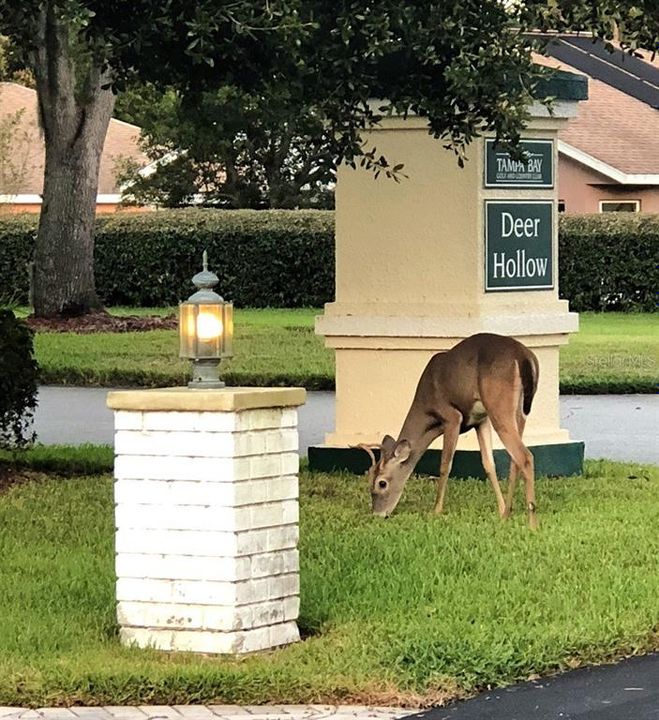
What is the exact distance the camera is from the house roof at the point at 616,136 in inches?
1531

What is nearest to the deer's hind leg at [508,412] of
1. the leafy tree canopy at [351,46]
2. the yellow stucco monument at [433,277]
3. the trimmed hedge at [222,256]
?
the leafy tree canopy at [351,46]

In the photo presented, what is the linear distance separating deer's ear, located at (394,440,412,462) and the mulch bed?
1664 cm

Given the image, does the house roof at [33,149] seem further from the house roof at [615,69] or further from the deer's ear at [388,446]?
the deer's ear at [388,446]

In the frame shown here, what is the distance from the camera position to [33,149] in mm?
50500

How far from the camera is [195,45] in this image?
30.7ft

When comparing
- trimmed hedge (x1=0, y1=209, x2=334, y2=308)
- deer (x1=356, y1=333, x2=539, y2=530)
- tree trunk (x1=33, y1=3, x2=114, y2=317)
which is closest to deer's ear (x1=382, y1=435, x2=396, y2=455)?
deer (x1=356, y1=333, x2=539, y2=530)

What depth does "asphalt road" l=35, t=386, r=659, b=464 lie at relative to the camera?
15.2 m

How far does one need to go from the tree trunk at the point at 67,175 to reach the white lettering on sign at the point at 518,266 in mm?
14534

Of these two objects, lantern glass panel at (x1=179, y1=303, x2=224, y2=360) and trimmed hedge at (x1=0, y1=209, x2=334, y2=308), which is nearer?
lantern glass panel at (x1=179, y1=303, x2=224, y2=360)

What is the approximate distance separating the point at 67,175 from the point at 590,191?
1535 cm

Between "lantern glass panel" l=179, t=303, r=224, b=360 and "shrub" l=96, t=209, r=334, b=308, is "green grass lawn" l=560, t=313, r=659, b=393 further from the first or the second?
"lantern glass panel" l=179, t=303, r=224, b=360

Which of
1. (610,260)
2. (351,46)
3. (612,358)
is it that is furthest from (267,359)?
(610,260)

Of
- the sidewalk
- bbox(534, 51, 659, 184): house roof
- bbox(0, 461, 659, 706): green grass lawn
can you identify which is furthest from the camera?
bbox(534, 51, 659, 184): house roof

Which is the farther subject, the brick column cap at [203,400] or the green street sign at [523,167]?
the green street sign at [523,167]
